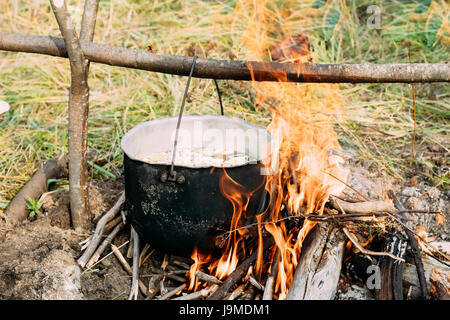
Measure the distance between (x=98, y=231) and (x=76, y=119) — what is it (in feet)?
2.19

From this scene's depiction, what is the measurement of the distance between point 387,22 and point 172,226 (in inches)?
170

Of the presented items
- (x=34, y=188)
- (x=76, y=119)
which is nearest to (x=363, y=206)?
(x=76, y=119)

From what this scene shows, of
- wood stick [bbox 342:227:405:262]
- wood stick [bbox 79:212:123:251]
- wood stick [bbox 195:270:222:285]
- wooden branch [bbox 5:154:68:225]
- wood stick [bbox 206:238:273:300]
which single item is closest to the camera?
wood stick [bbox 342:227:405:262]

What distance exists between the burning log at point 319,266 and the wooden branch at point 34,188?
1717 mm

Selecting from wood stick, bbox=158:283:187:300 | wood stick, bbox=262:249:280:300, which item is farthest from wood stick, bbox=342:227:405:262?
wood stick, bbox=158:283:187:300

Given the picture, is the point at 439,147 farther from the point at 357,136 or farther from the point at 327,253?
the point at 327,253

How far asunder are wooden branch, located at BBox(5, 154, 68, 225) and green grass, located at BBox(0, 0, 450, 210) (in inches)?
6.5

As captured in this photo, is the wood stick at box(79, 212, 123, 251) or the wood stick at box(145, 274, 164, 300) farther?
the wood stick at box(79, 212, 123, 251)

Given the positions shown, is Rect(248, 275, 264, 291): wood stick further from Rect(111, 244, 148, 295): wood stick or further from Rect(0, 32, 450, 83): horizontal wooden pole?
Rect(0, 32, 450, 83): horizontal wooden pole

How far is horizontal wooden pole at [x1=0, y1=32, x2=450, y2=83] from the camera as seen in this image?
1.91 metres

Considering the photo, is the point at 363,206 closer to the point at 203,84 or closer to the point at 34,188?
the point at 34,188

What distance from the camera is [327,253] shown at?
2.05 meters

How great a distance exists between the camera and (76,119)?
2334 millimetres

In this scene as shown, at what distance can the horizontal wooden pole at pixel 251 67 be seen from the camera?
191cm
